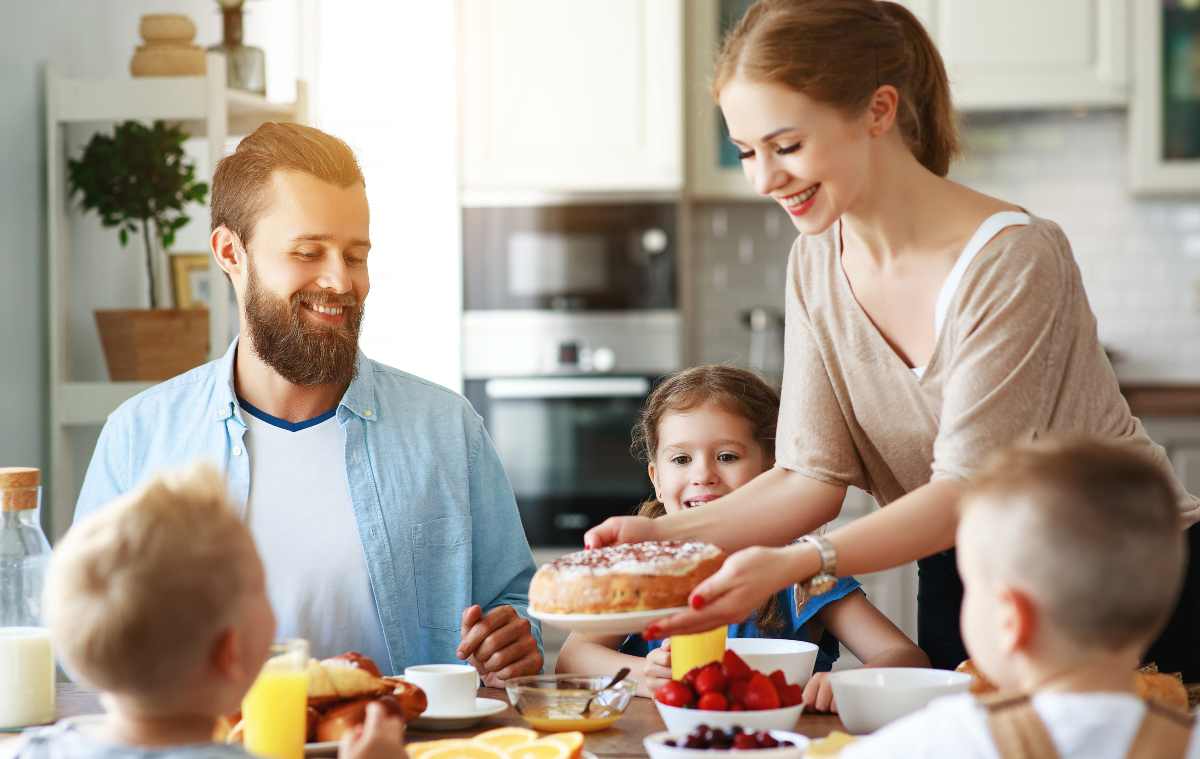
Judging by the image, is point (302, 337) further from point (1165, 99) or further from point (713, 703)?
point (1165, 99)

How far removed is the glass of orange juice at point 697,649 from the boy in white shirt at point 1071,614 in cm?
52

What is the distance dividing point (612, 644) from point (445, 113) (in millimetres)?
2590

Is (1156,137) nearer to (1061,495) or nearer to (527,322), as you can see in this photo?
(527,322)

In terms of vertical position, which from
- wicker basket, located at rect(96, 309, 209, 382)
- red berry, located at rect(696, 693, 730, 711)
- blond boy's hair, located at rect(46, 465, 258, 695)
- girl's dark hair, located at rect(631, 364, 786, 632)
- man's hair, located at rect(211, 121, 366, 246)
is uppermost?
man's hair, located at rect(211, 121, 366, 246)

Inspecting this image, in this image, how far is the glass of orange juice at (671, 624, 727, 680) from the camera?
169 cm

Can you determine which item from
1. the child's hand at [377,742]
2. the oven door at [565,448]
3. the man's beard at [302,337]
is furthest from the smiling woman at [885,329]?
the oven door at [565,448]

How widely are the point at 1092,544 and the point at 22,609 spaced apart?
1.32 metres

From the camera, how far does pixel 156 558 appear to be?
117cm

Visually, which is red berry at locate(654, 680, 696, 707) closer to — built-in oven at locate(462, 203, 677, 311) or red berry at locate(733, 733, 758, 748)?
red berry at locate(733, 733, 758, 748)

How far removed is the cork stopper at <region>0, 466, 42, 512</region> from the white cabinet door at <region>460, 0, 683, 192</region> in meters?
2.73

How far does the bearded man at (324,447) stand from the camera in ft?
7.13

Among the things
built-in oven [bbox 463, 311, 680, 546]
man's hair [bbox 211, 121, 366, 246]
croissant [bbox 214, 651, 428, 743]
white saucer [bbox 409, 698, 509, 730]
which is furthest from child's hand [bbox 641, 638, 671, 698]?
built-in oven [bbox 463, 311, 680, 546]

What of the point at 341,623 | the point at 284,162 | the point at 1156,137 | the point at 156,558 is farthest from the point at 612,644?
the point at 1156,137

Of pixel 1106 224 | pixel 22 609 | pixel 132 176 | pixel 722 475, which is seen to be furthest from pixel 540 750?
pixel 1106 224
